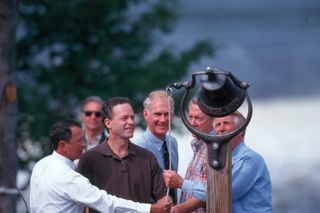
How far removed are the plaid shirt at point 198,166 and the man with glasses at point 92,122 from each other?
1.98 m

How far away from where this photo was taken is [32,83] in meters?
13.7

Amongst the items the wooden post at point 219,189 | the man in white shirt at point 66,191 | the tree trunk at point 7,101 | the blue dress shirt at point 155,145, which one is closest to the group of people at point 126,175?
the man in white shirt at point 66,191

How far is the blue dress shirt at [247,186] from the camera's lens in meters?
8.18

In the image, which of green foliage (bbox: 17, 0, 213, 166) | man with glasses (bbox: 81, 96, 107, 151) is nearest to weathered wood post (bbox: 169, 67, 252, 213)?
man with glasses (bbox: 81, 96, 107, 151)

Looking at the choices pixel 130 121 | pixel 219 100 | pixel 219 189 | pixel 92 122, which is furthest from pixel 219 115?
pixel 92 122

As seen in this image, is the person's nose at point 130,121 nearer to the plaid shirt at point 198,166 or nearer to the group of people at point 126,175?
the group of people at point 126,175

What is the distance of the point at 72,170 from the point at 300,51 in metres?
14.5

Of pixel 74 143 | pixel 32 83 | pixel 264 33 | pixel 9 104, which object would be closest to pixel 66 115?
pixel 32 83

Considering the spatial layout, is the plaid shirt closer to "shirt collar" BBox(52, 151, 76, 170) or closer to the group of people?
the group of people

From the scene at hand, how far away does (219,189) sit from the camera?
7617 mm

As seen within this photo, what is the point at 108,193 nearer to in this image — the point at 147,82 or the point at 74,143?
the point at 74,143

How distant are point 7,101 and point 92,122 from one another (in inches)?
37.8

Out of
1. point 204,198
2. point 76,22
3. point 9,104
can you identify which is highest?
point 76,22

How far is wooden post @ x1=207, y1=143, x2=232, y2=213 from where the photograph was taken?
24.9ft
